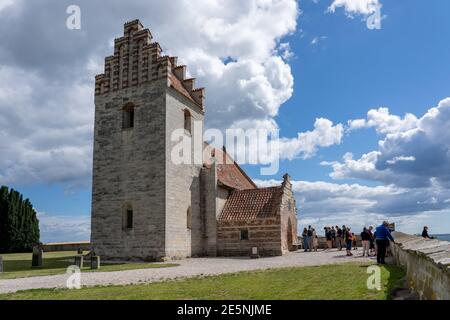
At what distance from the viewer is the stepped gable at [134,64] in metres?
25.8

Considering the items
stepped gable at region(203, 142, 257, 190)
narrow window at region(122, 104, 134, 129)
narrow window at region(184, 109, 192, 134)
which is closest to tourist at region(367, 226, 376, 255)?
stepped gable at region(203, 142, 257, 190)

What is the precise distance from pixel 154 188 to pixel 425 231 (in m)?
15.5

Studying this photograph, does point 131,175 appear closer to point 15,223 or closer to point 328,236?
point 328,236

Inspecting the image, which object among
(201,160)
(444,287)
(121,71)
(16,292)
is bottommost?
(16,292)

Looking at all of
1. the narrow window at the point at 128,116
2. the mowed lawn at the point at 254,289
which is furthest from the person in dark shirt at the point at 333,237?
the mowed lawn at the point at 254,289

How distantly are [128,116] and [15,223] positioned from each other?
20.0m

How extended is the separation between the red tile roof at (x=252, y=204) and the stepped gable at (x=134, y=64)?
7974 millimetres

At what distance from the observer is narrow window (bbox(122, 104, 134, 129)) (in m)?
26.7

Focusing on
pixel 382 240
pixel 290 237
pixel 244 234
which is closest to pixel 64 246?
pixel 244 234

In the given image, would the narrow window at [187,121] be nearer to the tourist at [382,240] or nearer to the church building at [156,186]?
the church building at [156,186]

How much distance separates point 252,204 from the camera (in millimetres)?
28641

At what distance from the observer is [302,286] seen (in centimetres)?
1063

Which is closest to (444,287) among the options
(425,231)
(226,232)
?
(425,231)
